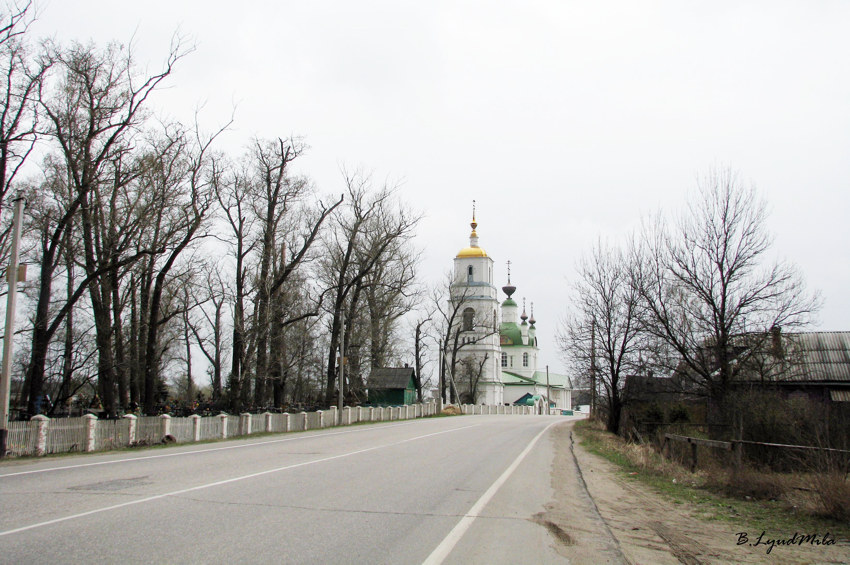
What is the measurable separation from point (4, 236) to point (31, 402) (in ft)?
33.0

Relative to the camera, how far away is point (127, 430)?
1927 centimetres

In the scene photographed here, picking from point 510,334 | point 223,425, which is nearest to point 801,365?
point 223,425

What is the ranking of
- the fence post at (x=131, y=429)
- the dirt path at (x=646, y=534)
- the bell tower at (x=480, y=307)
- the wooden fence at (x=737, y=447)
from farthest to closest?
the bell tower at (x=480, y=307) → the fence post at (x=131, y=429) → the wooden fence at (x=737, y=447) → the dirt path at (x=646, y=534)

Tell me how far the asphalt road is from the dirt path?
0.35 m

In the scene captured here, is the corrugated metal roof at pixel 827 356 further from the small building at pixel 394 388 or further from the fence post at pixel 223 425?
the small building at pixel 394 388

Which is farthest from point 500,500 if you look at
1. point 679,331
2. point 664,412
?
point 664,412

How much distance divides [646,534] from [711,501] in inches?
138

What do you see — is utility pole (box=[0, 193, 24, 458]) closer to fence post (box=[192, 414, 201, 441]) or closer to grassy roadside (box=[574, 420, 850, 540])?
fence post (box=[192, 414, 201, 441])

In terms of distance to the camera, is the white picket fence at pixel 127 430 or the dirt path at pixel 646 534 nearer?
the dirt path at pixel 646 534

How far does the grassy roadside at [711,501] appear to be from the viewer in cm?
891

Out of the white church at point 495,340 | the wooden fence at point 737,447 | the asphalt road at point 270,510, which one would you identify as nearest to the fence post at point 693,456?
the wooden fence at point 737,447

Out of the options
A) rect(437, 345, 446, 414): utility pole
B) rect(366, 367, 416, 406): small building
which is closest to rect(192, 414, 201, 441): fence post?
rect(366, 367, 416, 406): small building

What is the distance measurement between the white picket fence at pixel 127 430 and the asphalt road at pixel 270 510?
4.45 feet

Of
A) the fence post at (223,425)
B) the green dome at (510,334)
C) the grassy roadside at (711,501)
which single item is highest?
the green dome at (510,334)
